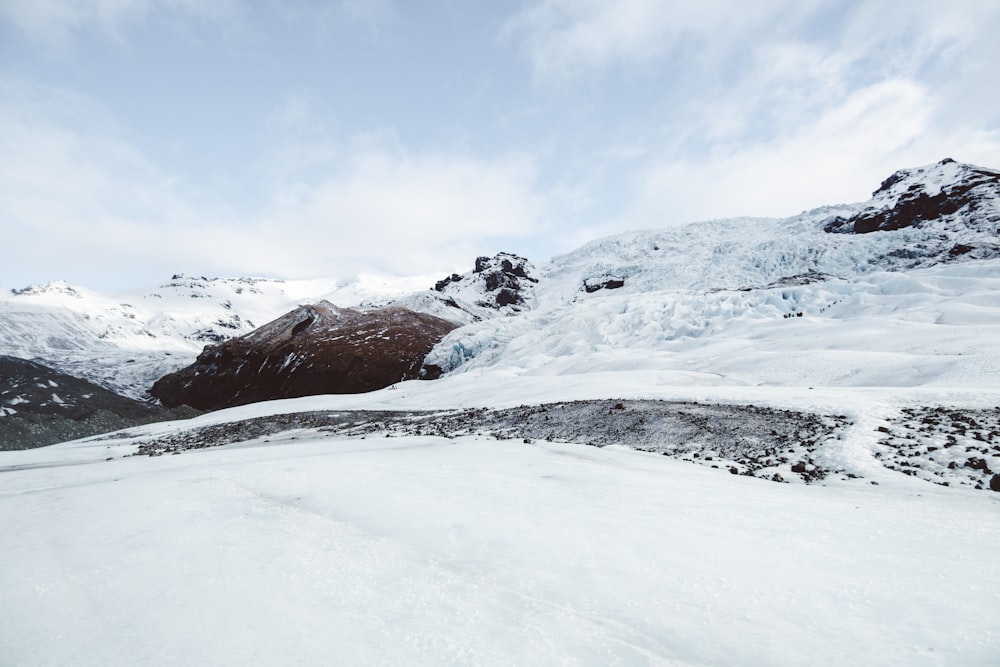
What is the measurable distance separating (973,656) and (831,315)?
135 ft

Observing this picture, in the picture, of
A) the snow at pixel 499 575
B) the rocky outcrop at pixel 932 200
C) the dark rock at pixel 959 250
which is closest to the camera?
the snow at pixel 499 575

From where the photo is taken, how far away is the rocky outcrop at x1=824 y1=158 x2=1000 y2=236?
67812 millimetres

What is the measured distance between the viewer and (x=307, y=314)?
7231 centimetres

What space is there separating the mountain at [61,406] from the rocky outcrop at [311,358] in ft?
31.9

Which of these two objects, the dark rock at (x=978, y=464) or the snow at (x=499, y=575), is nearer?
the snow at (x=499, y=575)

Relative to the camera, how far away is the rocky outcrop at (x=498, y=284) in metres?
106

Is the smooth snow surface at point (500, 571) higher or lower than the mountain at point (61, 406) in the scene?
lower

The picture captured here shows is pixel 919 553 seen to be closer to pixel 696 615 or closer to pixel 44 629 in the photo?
pixel 696 615

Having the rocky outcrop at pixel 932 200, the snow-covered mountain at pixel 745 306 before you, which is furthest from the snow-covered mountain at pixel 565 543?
the rocky outcrop at pixel 932 200

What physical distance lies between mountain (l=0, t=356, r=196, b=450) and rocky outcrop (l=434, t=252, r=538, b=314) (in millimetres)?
63959

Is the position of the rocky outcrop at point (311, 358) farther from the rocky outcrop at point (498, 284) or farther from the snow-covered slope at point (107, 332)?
the rocky outcrop at point (498, 284)

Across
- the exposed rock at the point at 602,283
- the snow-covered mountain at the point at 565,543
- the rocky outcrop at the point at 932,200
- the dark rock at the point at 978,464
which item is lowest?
the dark rock at the point at 978,464

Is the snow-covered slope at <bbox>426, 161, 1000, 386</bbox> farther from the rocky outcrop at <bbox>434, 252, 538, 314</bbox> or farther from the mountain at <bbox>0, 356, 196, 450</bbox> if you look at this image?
the mountain at <bbox>0, 356, 196, 450</bbox>

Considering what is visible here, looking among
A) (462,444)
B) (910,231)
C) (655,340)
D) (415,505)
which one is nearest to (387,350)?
(655,340)
